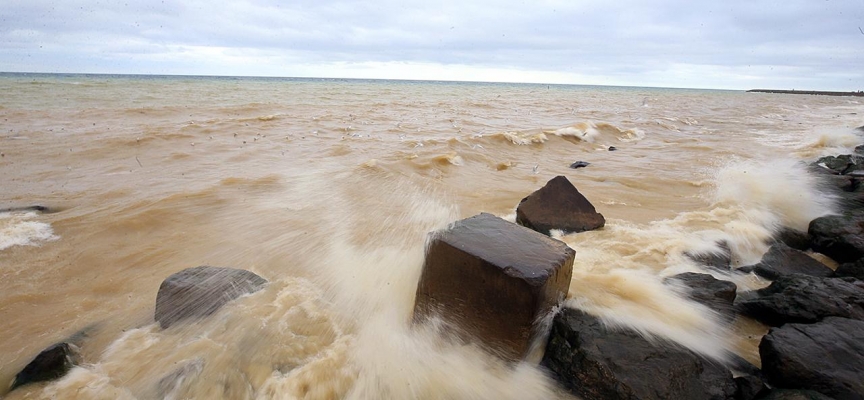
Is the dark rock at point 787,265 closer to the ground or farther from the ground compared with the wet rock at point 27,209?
farther from the ground

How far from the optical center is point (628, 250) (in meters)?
3.16

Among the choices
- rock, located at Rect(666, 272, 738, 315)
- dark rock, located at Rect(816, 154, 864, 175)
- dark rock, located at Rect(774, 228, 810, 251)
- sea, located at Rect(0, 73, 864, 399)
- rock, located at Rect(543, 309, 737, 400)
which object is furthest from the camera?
dark rock, located at Rect(816, 154, 864, 175)

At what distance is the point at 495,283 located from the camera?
6.09 feet

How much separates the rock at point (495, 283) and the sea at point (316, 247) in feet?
0.40

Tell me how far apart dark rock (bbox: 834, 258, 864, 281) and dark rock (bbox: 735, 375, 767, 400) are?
4.80ft

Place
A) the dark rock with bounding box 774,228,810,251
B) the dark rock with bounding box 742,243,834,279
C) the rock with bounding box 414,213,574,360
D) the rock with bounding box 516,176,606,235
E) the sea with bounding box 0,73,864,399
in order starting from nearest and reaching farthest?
the rock with bounding box 414,213,574,360 < the sea with bounding box 0,73,864,399 < the dark rock with bounding box 742,243,834,279 < the dark rock with bounding box 774,228,810,251 < the rock with bounding box 516,176,606,235

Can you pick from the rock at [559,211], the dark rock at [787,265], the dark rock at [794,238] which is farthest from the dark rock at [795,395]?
the dark rock at [794,238]

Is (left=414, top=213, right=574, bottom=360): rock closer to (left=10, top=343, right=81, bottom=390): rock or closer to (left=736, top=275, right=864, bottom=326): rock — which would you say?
(left=736, top=275, right=864, bottom=326): rock

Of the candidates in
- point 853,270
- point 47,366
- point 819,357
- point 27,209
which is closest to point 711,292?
point 819,357

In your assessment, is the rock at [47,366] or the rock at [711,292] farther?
the rock at [711,292]

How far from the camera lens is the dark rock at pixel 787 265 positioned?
2746mm

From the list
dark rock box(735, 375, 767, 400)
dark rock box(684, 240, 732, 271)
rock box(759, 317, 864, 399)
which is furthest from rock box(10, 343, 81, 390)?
dark rock box(684, 240, 732, 271)

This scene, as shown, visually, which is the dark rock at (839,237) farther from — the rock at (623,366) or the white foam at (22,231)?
the white foam at (22,231)

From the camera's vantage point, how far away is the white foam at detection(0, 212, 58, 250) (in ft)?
10.00
